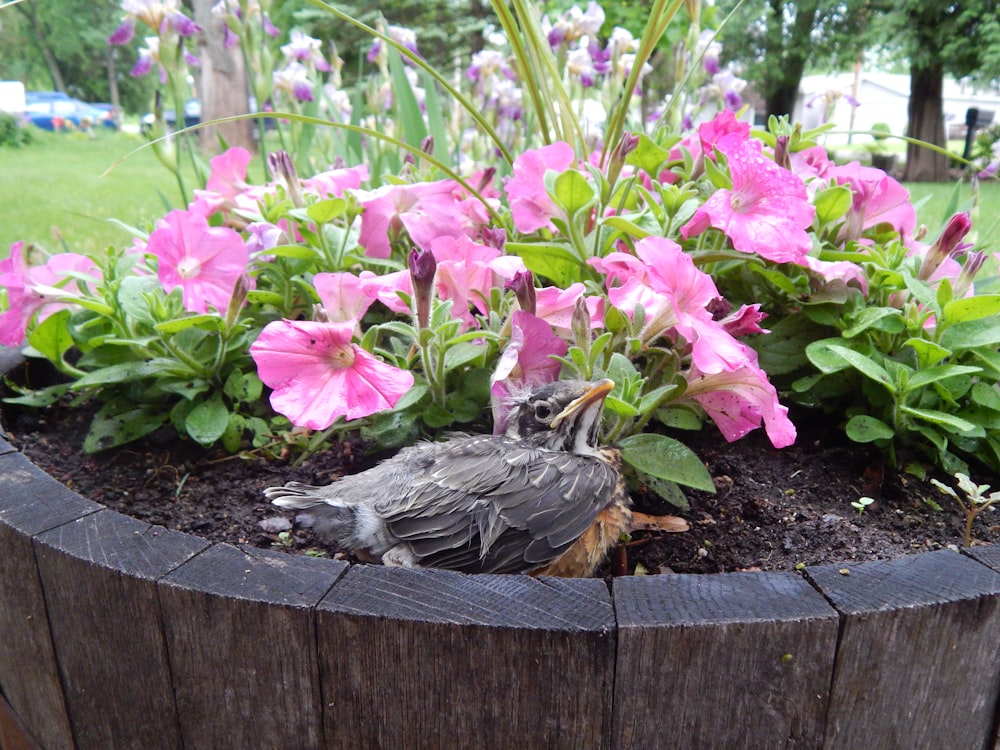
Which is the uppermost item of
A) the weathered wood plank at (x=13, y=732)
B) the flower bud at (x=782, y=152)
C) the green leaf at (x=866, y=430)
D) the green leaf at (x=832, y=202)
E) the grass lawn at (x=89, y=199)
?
the flower bud at (x=782, y=152)

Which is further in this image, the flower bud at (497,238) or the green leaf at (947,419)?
the flower bud at (497,238)

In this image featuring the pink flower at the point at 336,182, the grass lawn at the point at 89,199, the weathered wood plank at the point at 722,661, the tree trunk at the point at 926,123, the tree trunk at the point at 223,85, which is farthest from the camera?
the tree trunk at the point at 926,123

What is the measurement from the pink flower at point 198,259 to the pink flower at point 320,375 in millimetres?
296

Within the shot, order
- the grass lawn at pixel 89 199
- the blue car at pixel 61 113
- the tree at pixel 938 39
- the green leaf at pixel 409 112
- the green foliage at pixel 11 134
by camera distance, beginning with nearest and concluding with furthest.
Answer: the green leaf at pixel 409 112 < the grass lawn at pixel 89 199 < the tree at pixel 938 39 < the green foliage at pixel 11 134 < the blue car at pixel 61 113

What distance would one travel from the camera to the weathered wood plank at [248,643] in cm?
72

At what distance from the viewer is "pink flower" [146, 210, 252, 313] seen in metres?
1.12

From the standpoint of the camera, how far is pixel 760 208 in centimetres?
103

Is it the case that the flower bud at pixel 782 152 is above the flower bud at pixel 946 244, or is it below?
above

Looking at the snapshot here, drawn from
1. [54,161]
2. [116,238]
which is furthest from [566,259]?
[54,161]

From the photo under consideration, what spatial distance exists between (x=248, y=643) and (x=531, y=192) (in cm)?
74

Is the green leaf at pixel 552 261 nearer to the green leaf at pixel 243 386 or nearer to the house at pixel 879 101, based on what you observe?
the green leaf at pixel 243 386

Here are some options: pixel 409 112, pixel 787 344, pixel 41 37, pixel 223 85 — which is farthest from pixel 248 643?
pixel 41 37

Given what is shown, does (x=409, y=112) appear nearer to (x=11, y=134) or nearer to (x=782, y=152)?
(x=782, y=152)

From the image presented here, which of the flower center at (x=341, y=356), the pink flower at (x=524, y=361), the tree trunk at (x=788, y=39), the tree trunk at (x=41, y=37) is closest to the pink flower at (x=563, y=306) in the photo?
the pink flower at (x=524, y=361)
